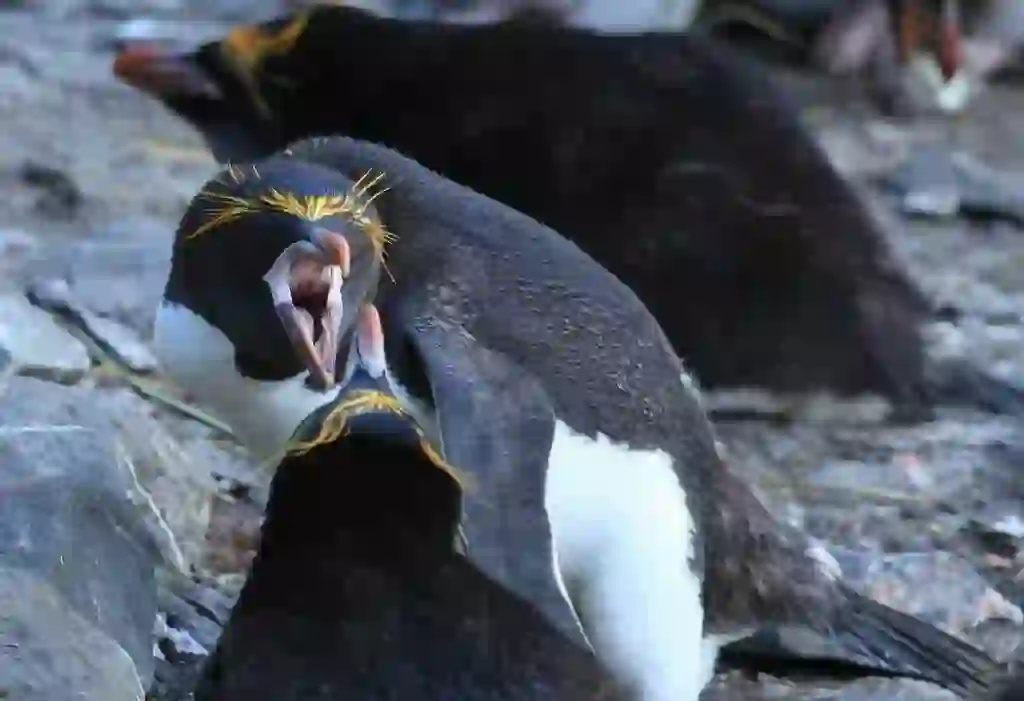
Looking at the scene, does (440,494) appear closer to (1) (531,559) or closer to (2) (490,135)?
(1) (531,559)

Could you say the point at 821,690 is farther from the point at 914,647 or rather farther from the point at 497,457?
the point at 497,457

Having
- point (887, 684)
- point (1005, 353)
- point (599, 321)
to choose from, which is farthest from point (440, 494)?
point (1005, 353)

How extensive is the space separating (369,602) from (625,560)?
24cm

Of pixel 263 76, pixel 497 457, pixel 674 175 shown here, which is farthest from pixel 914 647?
pixel 263 76

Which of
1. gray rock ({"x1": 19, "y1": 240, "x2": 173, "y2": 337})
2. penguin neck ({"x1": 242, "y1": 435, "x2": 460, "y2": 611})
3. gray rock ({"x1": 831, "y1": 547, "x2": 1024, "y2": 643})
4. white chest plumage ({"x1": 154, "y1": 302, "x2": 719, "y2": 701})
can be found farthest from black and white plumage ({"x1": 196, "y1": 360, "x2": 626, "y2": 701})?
gray rock ({"x1": 19, "y1": 240, "x2": 173, "y2": 337})

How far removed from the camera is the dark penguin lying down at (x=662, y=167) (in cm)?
211

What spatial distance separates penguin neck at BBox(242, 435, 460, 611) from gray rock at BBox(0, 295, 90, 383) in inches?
29.2

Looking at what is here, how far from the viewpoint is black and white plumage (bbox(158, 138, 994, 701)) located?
1055mm

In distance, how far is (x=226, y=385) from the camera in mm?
1245

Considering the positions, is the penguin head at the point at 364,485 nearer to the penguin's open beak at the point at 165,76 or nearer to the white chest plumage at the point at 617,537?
the white chest plumage at the point at 617,537

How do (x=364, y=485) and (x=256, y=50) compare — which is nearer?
(x=364, y=485)

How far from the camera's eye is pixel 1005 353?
7.39 feet

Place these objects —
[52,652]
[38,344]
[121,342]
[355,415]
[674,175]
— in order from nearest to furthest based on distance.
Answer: [355,415] < [52,652] < [38,344] < [121,342] < [674,175]

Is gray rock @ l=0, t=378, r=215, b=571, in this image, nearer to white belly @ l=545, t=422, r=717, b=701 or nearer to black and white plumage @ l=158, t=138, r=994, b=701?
black and white plumage @ l=158, t=138, r=994, b=701
